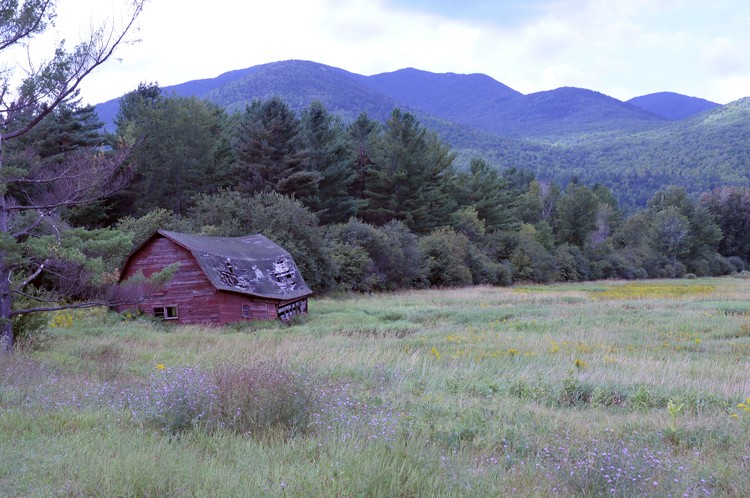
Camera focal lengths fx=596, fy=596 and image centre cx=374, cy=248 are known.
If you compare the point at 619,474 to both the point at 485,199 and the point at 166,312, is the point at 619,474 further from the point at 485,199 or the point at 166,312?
the point at 485,199

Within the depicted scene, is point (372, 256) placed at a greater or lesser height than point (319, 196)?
lesser

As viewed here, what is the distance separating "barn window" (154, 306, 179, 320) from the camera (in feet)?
79.9

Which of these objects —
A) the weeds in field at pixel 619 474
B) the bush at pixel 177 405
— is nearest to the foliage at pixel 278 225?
the bush at pixel 177 405

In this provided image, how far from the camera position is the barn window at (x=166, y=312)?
958 inches

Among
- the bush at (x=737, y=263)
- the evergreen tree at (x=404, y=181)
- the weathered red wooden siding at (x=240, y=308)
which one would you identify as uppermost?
the evergreen tree at (x=404, y=181)

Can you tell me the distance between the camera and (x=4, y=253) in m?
11.6

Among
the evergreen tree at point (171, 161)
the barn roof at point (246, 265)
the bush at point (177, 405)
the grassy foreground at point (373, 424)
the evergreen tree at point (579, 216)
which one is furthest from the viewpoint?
the evergreen tree at point (579, 216)

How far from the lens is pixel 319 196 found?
46.9 m

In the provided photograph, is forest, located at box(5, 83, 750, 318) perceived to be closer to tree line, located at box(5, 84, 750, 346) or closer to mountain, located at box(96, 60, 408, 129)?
tree line, located at box(5, 84, 750, 346)

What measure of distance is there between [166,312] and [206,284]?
6.73ft

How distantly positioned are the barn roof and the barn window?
7.72 ft

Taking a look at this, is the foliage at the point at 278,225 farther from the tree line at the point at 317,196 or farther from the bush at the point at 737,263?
the bush at the point at 737,263

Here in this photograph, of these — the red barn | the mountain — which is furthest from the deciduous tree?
the mountain

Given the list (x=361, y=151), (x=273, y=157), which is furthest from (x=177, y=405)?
(x=361, y=151)
